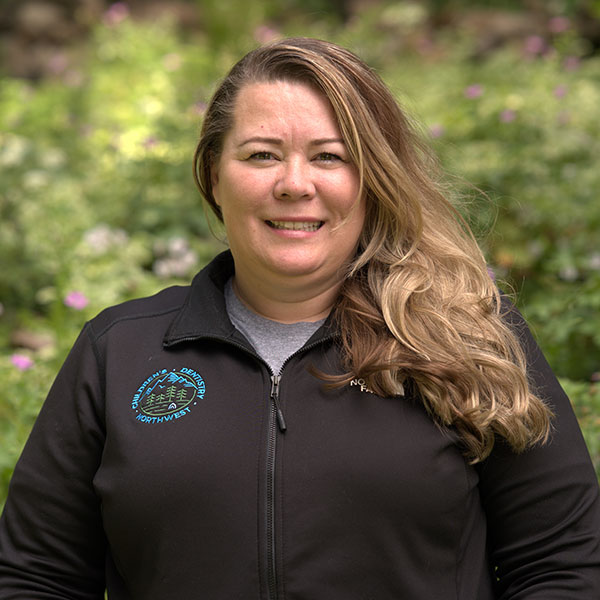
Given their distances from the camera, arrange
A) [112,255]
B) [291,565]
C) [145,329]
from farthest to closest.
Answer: [112,255], [145,329], [291,565]

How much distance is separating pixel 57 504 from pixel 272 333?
0.64m

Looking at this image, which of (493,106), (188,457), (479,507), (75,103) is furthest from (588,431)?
(75,103)

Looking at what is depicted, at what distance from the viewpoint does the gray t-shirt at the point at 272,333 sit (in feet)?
6.52

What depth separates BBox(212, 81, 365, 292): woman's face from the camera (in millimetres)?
1874

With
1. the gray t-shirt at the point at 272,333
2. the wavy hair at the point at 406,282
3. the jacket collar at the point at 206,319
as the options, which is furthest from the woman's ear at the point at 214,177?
the gray t-shirt at the point at 272,333

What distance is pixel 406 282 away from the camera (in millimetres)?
1972

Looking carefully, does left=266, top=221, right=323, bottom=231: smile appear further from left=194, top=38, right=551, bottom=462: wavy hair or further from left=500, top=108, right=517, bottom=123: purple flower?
left=500, top=108, right=517, bottom=123: purple flower

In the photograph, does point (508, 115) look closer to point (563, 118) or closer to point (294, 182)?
point (563, 118)

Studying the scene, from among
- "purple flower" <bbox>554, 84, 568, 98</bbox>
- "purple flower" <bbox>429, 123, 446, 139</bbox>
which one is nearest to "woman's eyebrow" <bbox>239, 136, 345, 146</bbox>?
"purple flower" <bbox>429, 123, 446, 139</bbox>

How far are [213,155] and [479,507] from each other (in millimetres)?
1072

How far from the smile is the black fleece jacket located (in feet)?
0.77

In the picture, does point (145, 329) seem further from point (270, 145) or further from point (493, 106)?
point (493, 106)

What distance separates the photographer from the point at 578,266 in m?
3.72

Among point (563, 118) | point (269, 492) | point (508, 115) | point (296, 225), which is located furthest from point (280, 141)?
point (563, 118)
